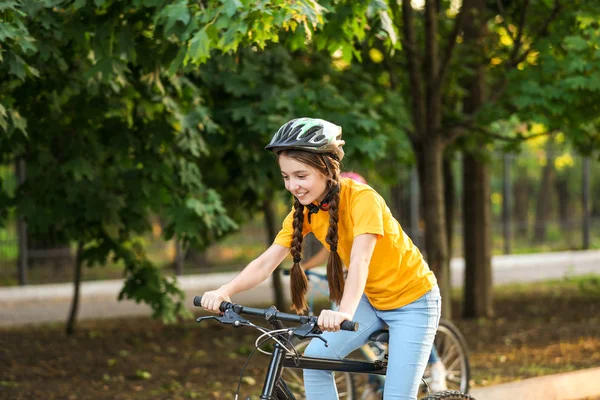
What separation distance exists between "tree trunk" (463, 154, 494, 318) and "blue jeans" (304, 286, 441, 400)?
754 cm

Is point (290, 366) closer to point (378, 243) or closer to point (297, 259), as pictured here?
point (297, 259)

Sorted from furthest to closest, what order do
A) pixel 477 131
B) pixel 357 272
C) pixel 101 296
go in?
1. pixel 101 296
2. pixel 477 131
3. pixel 357 272

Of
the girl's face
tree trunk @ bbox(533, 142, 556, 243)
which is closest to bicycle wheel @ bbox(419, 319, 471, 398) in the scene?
the girl's face

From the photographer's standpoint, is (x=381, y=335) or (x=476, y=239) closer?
Result: (x=381, y=335)

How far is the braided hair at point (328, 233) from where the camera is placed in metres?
3.33

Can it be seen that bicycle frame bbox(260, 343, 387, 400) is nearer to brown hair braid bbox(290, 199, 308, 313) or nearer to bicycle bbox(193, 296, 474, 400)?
bicycle bbox(193, 296, 474, 400)

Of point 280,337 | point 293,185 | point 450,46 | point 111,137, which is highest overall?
point 450,46

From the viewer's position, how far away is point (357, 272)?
3.34 meters

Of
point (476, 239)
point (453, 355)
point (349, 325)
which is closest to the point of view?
point (349, 325)

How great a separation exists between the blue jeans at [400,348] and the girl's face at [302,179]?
2.12 feet

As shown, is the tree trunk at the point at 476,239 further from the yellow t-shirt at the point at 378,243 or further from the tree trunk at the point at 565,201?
the tree trunk at the point at 565,201

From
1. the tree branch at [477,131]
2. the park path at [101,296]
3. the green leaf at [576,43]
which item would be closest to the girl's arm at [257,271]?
the green leaf at [576,43]

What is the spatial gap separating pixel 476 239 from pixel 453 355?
541cm

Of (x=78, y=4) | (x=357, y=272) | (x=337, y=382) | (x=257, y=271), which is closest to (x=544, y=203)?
(x=337, y=382)
